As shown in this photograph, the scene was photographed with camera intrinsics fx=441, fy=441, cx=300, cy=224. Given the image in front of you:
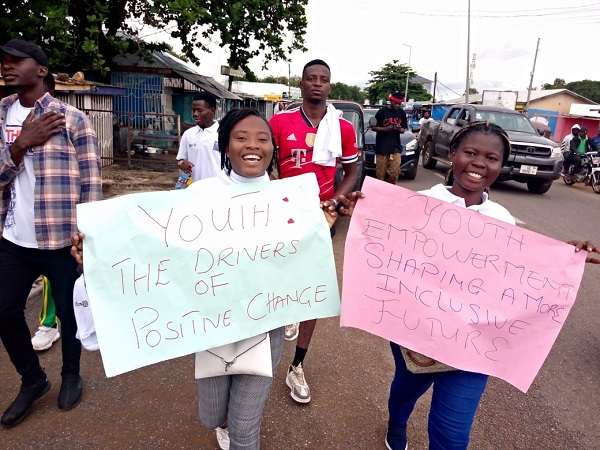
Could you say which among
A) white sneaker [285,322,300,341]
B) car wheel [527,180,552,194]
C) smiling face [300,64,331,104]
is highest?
smiling face [300,64,331,104]

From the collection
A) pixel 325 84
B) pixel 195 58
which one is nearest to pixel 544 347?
pixel 325 84

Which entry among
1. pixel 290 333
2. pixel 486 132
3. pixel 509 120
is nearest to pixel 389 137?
pixel 509 120

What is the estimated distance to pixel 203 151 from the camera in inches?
179

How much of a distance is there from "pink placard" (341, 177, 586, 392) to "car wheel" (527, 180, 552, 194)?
10.4 metres

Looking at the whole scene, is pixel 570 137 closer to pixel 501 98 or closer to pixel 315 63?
pixel 315 63

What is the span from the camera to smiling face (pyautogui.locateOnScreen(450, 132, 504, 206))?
1971mm

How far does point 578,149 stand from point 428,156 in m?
4.37

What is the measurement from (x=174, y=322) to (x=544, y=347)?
1.63 metres

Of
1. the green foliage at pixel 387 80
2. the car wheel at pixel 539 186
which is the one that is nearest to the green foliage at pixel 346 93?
the green foliage at pixel 387 80

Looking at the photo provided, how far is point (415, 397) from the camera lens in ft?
7.47

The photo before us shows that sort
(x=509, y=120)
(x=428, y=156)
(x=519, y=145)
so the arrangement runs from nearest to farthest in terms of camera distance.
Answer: (x=519, y=145), (x=509, y=120), (x=428, y=156)

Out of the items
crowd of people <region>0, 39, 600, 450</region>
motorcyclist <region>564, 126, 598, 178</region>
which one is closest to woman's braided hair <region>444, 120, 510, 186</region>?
crowd of people <region>0, 39, 600, 450</region>

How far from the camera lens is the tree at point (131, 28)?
10000 millimetres

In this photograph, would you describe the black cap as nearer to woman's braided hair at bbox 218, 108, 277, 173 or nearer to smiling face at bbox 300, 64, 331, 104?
woman's braided hair at bbox 218, 108, 277, 173
